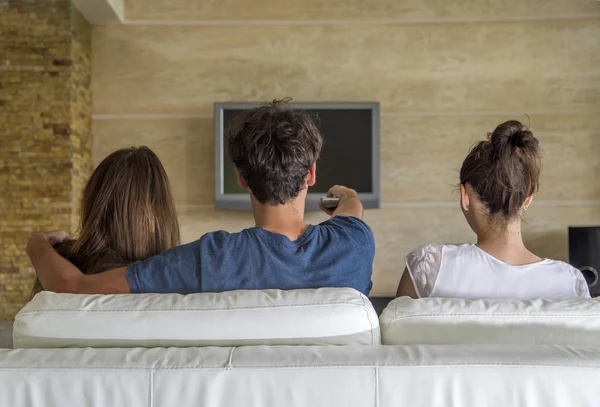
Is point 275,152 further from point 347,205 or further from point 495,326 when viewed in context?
point 495,326

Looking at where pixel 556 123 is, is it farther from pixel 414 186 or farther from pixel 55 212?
pixel 55 212

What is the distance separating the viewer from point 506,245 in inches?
69.7

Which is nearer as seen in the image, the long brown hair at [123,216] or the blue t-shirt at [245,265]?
the blue t-shirt at [245,265]

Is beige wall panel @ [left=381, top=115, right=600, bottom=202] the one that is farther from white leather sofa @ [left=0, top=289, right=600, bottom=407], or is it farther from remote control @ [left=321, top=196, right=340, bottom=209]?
white leather sofa @ [left=0, top=289, right=600, bottom=407]

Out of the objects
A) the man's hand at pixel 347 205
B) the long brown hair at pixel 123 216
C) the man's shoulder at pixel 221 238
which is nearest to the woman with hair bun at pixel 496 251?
the man's hand at pixel 347 205

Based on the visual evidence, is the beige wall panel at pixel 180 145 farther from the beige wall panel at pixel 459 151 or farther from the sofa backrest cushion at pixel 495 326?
the sofa backrest cushion at pixel 495 326

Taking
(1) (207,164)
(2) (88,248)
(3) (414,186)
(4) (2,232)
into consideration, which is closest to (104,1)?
(1) (207,164)

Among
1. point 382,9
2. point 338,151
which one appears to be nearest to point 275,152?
point 338,151

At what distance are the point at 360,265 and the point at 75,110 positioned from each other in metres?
3.17

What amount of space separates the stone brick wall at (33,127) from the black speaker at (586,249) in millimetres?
3088

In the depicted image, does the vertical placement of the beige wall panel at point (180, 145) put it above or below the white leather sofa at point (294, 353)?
above

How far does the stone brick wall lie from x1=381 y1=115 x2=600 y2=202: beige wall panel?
203 centimetres

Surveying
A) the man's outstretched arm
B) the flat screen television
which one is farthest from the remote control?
the flat screen television

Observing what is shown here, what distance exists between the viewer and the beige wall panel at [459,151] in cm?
448
